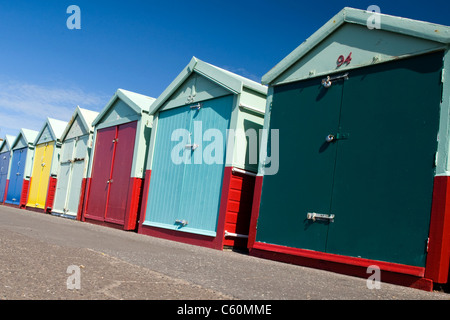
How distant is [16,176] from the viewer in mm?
24938

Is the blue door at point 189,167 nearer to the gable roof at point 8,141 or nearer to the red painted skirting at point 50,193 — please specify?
the red painted skirting at point 50,193

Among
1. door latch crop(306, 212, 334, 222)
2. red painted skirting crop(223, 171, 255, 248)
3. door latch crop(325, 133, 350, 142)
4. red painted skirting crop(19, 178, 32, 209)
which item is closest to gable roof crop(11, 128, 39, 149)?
red painted skirting crop(19, 178, 32, 209)

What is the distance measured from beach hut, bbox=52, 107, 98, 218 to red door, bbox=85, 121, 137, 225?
1109mm

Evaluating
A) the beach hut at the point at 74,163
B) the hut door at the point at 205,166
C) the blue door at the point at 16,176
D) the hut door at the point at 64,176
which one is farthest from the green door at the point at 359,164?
the blue door at the point at 16,176

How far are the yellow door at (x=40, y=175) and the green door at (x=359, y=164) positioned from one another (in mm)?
15521

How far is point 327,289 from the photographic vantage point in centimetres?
473

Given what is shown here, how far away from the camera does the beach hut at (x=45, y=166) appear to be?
67.5 feet

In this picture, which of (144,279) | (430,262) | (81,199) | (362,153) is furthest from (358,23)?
(81,199)

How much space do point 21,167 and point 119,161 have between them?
12.6 metres

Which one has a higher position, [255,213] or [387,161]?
[387,161]

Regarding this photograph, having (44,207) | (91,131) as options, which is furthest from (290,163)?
(44,207)

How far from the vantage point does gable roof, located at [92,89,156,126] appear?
1383 centimetres

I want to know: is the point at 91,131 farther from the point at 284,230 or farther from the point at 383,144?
the point at 383,144

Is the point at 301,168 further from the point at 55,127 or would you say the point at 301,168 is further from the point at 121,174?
the point at 55,127
